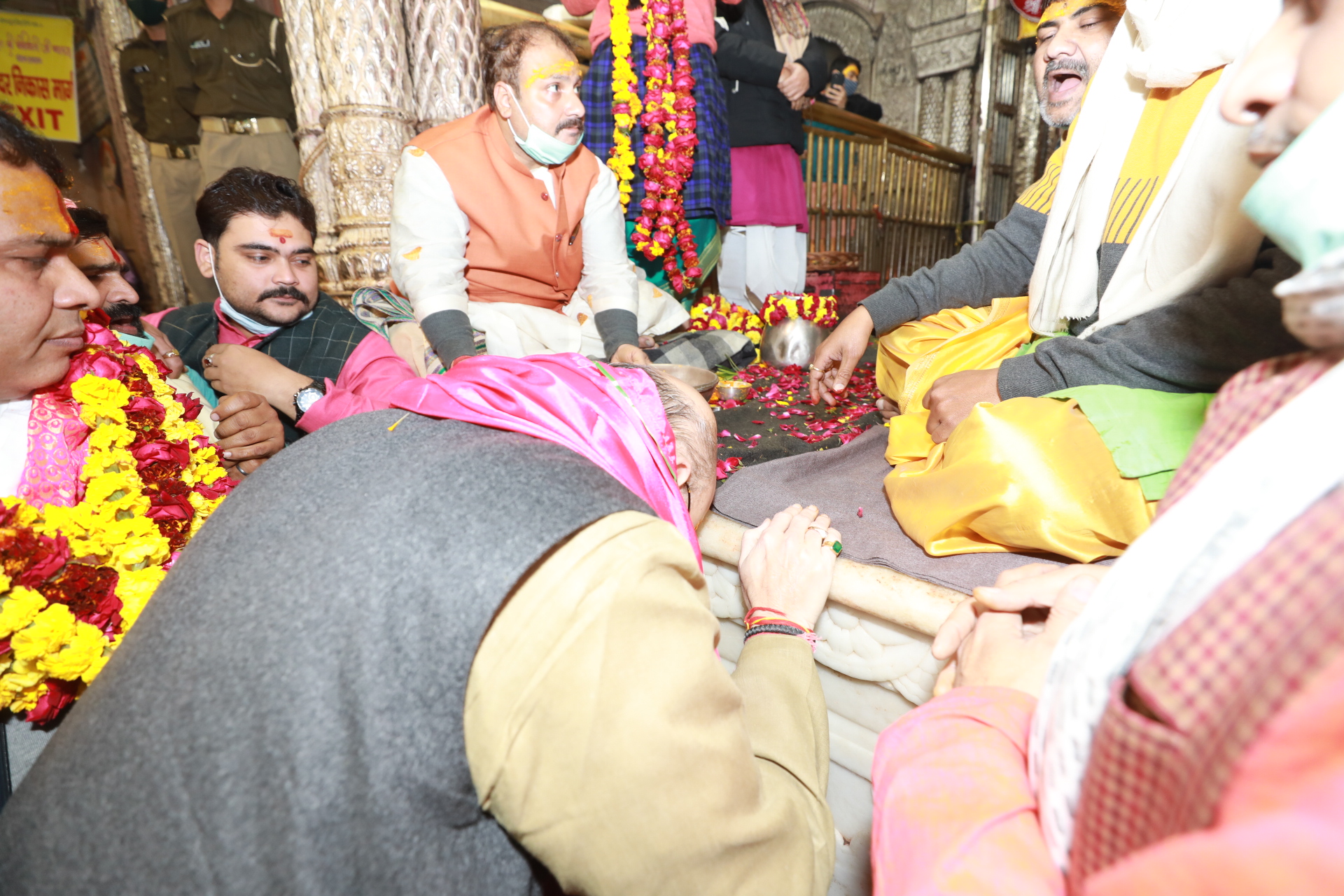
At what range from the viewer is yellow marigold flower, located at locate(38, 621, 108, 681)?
120cm

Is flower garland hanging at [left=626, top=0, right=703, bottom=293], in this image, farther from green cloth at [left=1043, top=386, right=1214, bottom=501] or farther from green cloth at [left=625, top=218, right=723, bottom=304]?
green cloth at [left=1043, top=386, right=1214, bottom=501]

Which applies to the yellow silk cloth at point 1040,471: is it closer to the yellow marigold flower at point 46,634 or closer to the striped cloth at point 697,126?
the yellow marigold flower at point 46,634

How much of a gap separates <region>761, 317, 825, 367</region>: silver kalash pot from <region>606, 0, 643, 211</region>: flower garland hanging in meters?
1.07

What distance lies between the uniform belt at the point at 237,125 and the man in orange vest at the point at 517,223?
2.92m

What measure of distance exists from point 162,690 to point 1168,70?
214cm

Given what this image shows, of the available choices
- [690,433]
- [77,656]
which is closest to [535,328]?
[690,433]

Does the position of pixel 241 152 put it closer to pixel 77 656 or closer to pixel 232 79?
pixel 232 79

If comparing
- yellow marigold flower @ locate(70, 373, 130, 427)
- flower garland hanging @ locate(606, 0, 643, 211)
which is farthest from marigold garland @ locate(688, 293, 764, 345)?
yellow marigold flower @ locate(70, 373, 130, 427)

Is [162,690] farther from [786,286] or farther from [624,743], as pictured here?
[786,286]

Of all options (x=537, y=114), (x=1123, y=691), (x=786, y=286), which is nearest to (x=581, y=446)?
(x=1123, y=691)

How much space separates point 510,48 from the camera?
2.50m

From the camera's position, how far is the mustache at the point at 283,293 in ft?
7.20

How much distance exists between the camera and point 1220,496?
413 mm

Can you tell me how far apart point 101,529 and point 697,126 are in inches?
131
